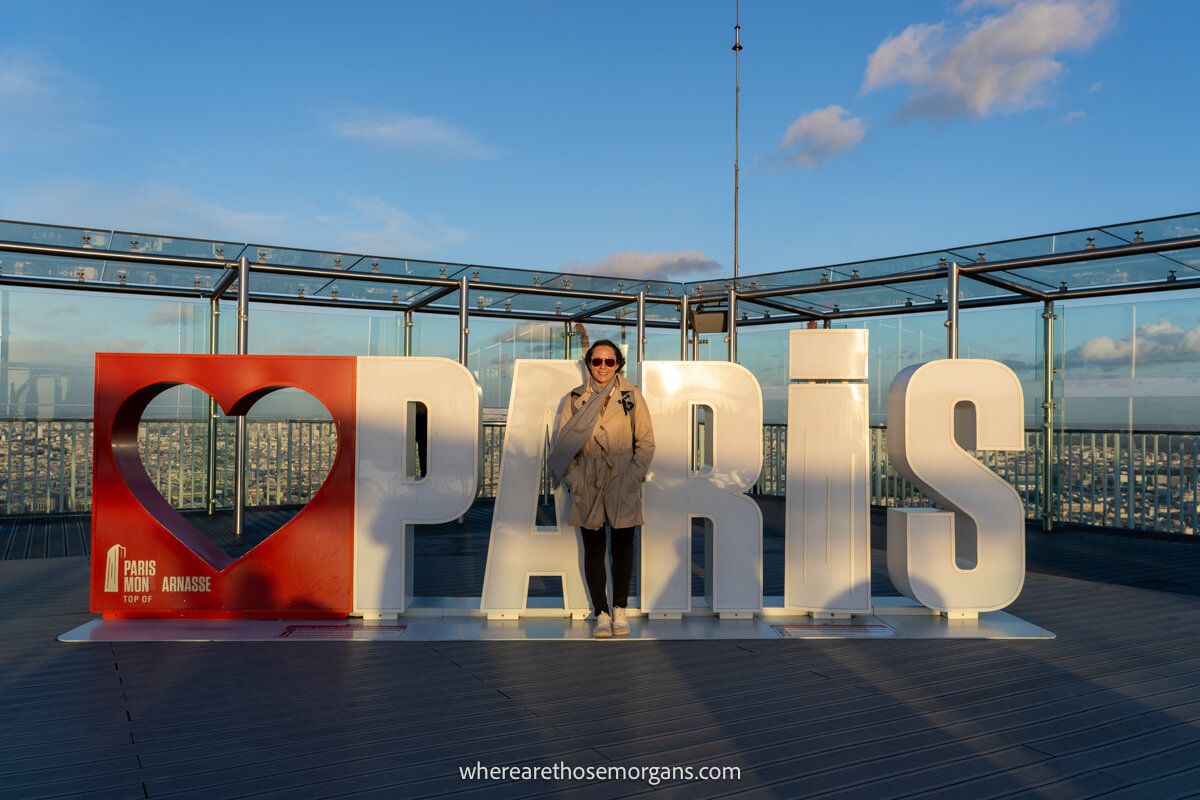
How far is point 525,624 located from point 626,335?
6.71 meters

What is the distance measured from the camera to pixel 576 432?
5.40m

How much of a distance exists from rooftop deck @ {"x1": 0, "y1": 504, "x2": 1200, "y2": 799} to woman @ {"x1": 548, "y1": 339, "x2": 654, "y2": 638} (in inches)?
17.6

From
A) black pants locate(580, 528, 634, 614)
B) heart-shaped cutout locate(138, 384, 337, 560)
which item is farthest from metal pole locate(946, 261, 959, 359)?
heart-shaped cutout locate(138, 384, 337, 560)

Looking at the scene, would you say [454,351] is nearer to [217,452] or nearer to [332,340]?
[332,340]

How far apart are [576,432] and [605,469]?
0.97ft

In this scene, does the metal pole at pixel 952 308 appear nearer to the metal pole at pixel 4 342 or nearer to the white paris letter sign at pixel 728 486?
the white paris letter sign at pixel 728 486

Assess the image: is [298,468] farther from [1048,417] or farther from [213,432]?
[1048,417]

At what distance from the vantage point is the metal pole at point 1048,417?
10.0m

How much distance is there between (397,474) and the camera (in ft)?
18.9

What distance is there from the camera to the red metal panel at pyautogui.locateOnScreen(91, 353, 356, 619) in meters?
5.62

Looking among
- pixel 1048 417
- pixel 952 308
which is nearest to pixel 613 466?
pixel 952 308

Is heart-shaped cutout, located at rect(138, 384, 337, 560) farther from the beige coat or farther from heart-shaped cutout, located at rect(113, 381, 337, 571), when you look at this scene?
the beige coat

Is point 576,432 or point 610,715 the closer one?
point 610,715

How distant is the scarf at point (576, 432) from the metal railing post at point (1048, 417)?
6.85 metres
